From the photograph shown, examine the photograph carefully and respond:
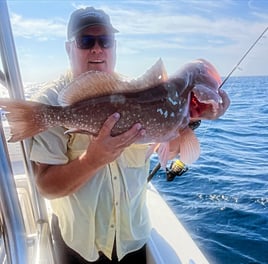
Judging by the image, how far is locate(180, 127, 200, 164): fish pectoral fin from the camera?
4.99 feet

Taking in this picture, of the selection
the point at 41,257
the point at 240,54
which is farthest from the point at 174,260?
the point at 240,54

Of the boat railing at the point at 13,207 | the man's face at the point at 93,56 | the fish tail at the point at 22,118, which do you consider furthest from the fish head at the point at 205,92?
the boat railing at the point at 13,207

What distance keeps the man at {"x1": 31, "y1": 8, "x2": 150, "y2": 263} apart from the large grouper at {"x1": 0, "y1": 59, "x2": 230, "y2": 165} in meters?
0.07

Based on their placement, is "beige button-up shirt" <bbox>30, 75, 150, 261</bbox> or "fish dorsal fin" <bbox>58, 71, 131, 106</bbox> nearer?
"fish dorsal fin" <bbox>58, 71, 131, 106</bbox>

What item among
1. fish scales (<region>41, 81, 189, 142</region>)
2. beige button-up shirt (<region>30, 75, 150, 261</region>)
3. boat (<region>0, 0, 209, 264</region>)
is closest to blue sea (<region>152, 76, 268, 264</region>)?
boat (<region>0, 0, 209, 264</region>)

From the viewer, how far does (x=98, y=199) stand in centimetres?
178

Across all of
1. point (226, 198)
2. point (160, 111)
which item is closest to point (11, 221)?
point (160, 111)

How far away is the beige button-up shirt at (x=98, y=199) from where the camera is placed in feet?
5.43

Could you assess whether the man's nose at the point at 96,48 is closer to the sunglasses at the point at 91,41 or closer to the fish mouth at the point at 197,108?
the sunglasses at the point at 91,41

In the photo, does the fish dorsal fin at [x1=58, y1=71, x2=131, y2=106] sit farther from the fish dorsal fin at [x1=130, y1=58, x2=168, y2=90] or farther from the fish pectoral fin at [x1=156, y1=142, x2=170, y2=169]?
the fish pectoral fin at [x1=156, y1=142, x2=170, y2=169]

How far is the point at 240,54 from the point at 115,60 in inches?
62.2

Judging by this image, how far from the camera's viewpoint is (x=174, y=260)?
2.13 metres

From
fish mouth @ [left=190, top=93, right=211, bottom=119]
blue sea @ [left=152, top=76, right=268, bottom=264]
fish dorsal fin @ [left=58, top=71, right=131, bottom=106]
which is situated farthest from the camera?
blue sea @ [left=152, top=76, right=268, bottom=264]

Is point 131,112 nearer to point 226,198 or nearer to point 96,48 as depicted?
point 96,48
